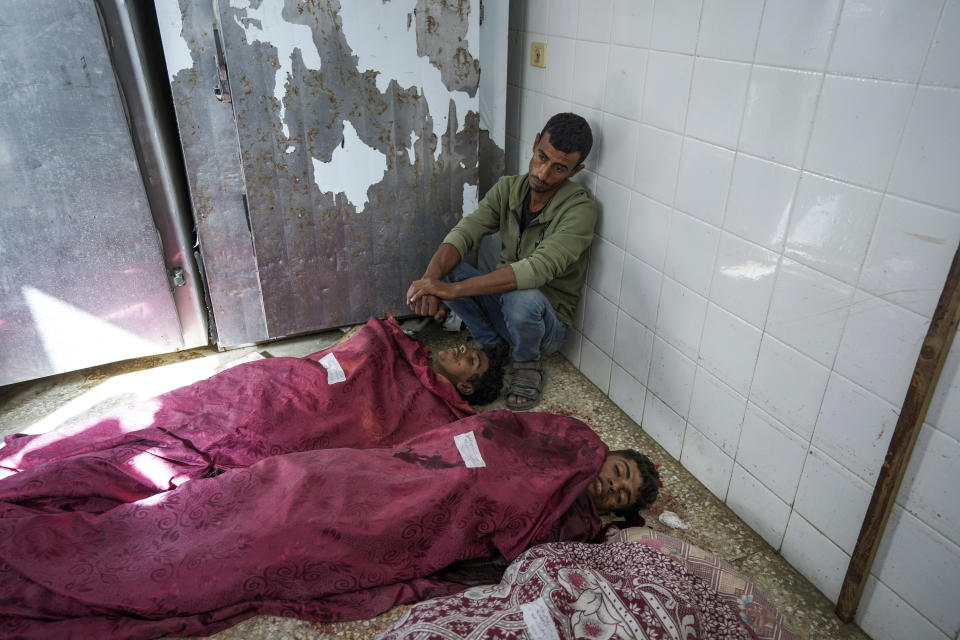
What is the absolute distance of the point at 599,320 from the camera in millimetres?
2455

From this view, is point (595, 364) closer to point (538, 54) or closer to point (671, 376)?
point (671, 376)

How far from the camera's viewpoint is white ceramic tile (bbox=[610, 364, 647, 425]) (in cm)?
231

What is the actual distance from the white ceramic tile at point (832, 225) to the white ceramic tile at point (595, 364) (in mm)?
996

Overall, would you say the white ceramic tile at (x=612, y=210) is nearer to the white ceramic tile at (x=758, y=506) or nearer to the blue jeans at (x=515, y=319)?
the blue jeans at (x=515, y=319)

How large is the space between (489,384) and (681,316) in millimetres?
741

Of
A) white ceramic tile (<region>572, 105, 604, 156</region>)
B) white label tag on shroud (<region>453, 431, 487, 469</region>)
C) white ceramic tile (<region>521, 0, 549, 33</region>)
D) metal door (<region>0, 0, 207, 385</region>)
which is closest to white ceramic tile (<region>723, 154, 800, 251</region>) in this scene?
white ceramic tile (<region>572, 105, 604, 156</region>)

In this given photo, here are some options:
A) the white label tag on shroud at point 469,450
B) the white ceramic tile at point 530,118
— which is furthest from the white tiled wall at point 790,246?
the white label tag on shroud at point 469,450

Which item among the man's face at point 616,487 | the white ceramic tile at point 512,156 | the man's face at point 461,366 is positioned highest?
the white ceramic tile at point 512,156

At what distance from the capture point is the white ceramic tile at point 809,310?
4.90 feet

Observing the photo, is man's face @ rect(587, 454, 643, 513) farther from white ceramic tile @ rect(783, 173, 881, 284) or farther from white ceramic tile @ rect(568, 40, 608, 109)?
white ceramic tile @ rect(568, 40, 608, 109)

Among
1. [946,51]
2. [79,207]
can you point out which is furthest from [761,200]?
[79,207]

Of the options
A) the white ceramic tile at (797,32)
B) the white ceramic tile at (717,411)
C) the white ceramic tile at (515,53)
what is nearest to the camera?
the white ceramic tile at (797,32)

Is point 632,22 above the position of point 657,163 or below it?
above

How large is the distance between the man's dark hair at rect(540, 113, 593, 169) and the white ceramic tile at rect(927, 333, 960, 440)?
4.12 feet
